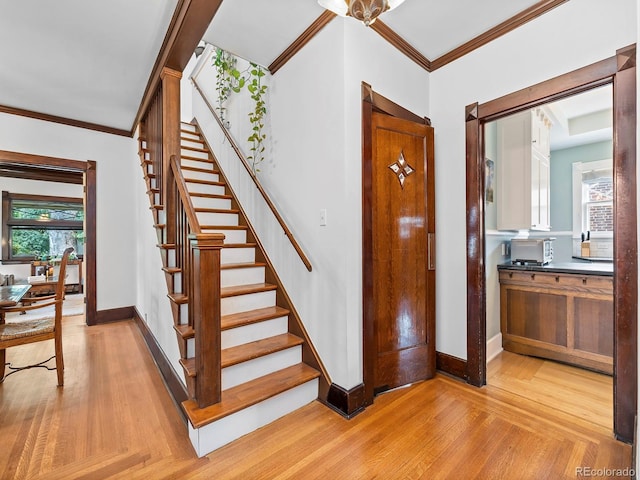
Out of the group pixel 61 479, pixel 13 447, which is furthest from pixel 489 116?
pixel 13 447

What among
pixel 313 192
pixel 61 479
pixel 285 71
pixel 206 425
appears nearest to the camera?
pixel 61 479

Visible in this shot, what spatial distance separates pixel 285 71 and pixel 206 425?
8.35 feet

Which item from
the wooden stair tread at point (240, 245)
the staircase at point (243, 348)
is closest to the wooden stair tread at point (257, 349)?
the staircase at point (243, 348)

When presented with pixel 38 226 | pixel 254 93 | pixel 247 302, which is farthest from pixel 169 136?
pixel 38 226

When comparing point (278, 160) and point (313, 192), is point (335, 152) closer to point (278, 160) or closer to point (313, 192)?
point (313, 192)

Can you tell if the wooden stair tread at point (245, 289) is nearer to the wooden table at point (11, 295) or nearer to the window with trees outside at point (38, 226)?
the wooden table at point (11, 295)

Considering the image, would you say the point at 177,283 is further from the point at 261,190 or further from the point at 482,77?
the point at 482,77

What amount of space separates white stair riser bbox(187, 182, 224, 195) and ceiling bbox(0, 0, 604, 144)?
1111mm

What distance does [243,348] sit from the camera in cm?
212

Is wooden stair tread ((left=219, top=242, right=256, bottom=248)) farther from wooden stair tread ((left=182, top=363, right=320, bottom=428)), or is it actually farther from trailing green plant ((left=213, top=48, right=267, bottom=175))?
wooden stair tread ((left=182, top=363, right=320, bottom=428))

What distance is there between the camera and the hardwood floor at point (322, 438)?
1.50m

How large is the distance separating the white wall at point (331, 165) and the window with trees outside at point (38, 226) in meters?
6.75

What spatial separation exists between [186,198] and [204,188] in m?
1.62

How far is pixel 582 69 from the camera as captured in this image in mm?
1849
